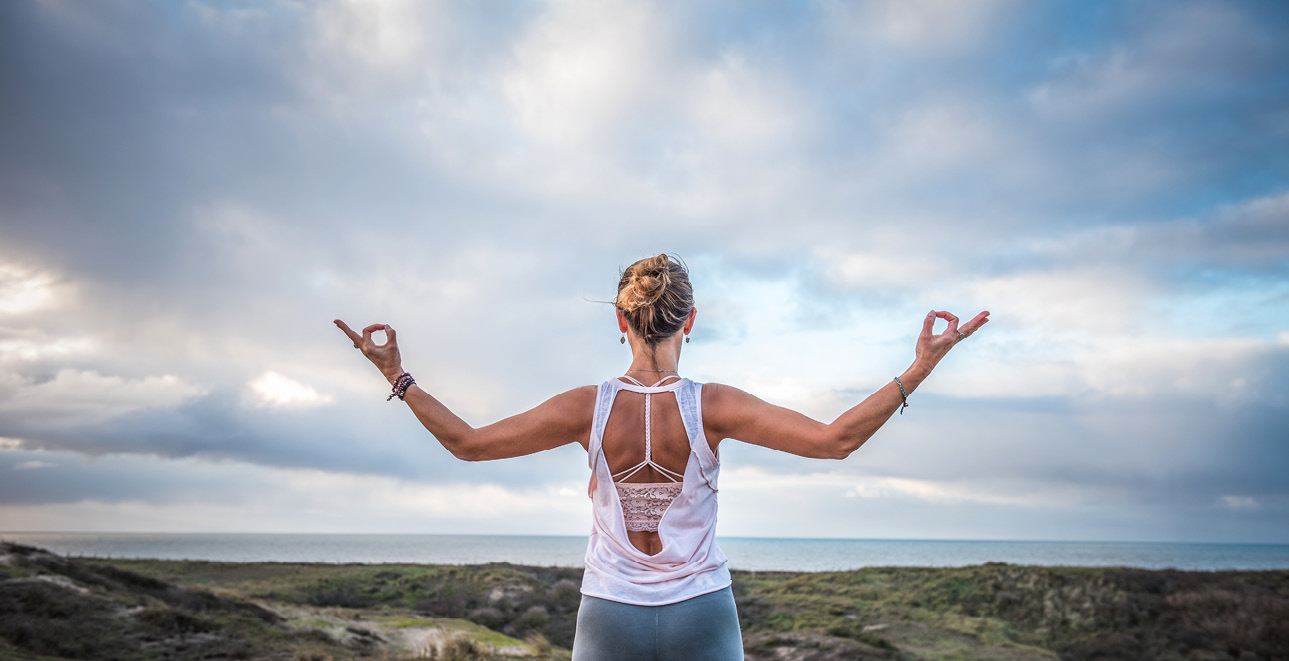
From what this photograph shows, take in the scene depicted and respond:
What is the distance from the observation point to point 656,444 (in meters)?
2.51

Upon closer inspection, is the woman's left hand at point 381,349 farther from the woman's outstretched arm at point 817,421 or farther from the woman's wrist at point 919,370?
the woman's wrist at point 919,370

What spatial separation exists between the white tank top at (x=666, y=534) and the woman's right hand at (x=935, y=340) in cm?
75

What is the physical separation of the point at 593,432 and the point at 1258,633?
22.8 m

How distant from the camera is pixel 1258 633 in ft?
58.9

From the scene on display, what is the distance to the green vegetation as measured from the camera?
1380 cm

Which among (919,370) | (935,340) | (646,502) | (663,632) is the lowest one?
(663,632)

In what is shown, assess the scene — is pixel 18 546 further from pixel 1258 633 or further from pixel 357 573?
pixel 1258 633

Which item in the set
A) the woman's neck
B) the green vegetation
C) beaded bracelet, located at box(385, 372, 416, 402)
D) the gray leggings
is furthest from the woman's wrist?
the green vegetation

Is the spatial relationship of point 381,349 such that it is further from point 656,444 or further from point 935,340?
point 935,340

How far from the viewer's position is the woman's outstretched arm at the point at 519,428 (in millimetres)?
2607

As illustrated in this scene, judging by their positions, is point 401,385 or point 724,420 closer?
point 724,420

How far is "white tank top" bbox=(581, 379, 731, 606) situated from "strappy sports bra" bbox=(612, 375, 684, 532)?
24 mm

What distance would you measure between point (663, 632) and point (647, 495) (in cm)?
45

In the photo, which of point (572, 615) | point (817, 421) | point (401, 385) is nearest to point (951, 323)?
point (817, 421)
